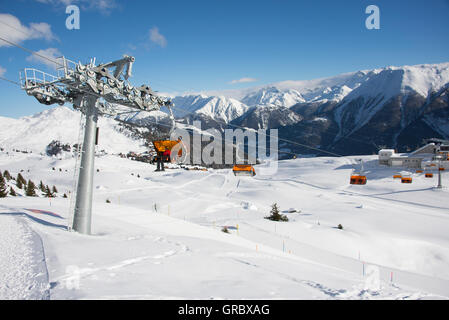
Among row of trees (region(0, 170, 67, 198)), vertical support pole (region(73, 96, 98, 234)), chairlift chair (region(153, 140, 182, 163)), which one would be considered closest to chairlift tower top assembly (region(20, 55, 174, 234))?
vertical support pole (region(73, 96, 98, 234))

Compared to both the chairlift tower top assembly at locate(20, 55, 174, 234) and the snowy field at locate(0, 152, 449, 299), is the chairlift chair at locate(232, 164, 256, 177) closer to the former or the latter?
the snowy field at locate(0, 152, 449, 299)

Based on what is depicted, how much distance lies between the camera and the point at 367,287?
6742mm

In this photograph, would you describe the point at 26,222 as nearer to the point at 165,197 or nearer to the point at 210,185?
the point at 165,197

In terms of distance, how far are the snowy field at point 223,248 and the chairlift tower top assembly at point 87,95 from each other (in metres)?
1.66

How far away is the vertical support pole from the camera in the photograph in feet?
38.9

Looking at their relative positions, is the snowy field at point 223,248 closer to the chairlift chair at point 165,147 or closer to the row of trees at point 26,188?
the chairlift chair at point 165,147

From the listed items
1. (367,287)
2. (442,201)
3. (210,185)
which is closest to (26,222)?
(367,287)

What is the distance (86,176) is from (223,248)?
291 inches

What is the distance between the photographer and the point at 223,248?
36.4 feet

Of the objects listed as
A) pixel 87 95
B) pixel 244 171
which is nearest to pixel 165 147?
pixel 87 95

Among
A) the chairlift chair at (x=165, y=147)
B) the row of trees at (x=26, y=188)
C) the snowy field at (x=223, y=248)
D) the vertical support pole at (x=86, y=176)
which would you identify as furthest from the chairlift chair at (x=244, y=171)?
the vertical support pole at (x=86, y=176)

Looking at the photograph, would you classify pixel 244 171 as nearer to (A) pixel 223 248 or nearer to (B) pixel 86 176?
(A) pixel 223 248

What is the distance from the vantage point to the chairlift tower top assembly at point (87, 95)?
11.3 metres

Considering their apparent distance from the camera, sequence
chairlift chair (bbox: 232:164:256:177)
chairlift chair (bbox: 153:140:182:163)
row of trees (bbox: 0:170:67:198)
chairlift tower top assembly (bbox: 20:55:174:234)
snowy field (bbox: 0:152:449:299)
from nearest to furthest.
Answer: snowy field (bbox: 0:152:449:299) < chairlift tower top assembly (bbox: 20:55:174:234) < chairlift chair (bbox: 153:140:182:163) < row of trees (bbox: 0:170:67:198) < chairlift chair (bbox: 232:164:256:177)
